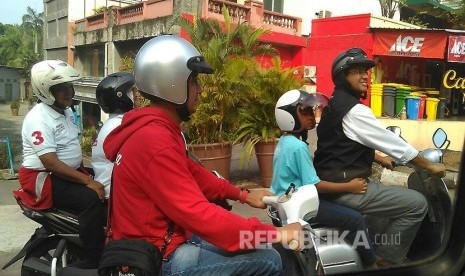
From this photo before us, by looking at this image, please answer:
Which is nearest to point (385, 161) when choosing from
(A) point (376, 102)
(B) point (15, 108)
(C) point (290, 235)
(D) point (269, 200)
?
(A) point (376, 102)

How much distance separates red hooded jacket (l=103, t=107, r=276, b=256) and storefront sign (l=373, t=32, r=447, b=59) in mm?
1226

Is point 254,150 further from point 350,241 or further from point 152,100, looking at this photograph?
point 152,100

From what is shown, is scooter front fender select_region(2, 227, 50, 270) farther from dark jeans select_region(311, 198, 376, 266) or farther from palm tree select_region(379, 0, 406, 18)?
palm tree select_region(379, 0, 406, 18)

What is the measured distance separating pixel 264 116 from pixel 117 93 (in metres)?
3.42

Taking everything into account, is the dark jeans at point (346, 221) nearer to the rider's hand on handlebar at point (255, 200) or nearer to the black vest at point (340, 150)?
the black vest at point (340, 150)

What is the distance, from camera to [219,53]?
645 centimetres

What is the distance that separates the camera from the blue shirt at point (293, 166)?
7.88ft

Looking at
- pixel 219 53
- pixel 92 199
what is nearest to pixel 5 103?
pixel 219 53

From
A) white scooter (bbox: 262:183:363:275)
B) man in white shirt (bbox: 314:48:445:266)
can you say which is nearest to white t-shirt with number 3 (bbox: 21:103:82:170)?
white scooter (bbox: 262:183:363:275)

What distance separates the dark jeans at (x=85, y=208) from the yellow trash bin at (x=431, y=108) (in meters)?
1.95

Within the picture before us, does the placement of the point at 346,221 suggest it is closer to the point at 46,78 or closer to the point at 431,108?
the point at 431,108

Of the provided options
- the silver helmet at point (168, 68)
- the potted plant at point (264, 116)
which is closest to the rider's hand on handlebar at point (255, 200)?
the silver helmet at point (168, 68)

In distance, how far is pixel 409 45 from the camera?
106 inches

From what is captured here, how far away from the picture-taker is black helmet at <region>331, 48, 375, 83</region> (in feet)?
7.84
